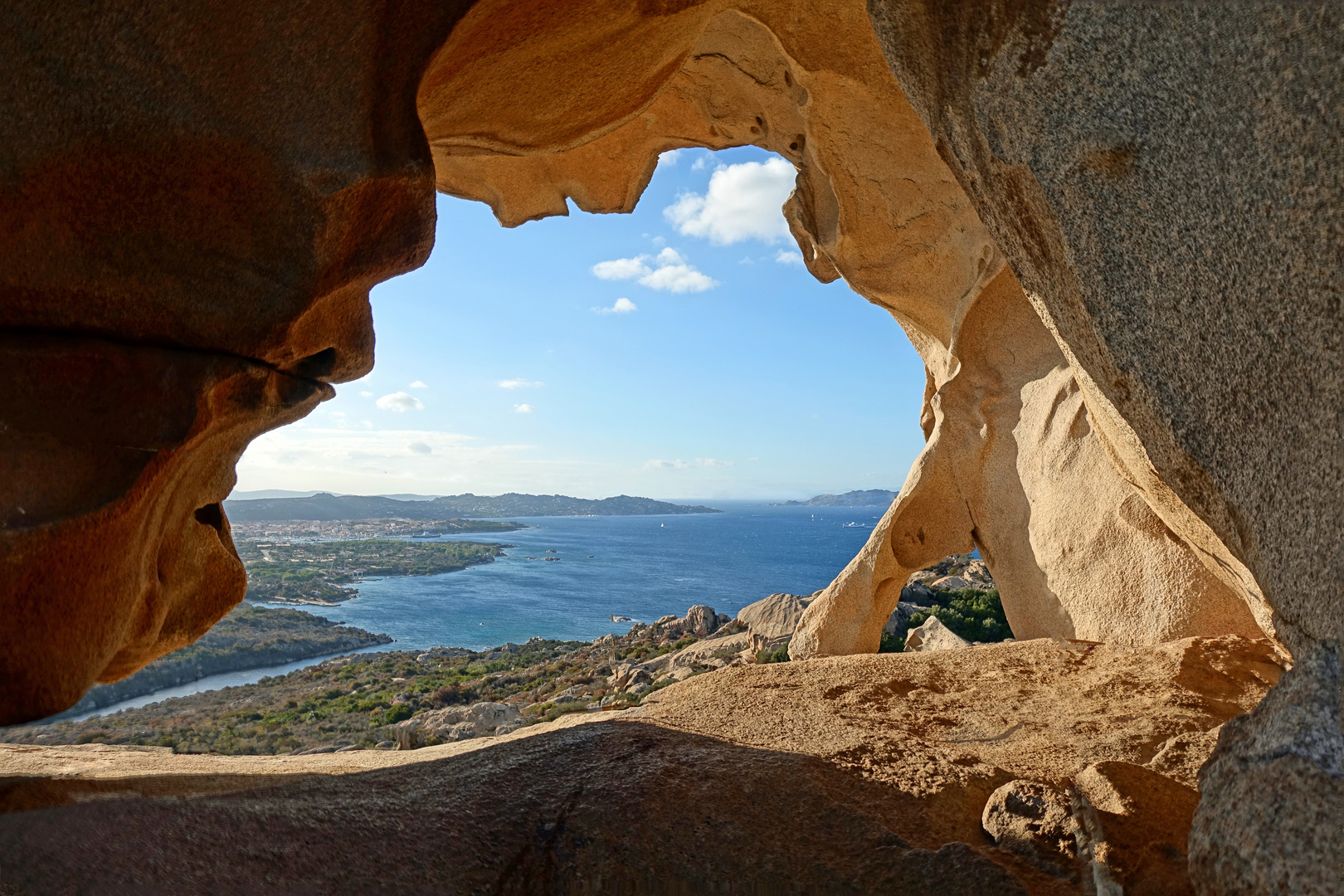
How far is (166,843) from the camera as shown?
263 centimetres

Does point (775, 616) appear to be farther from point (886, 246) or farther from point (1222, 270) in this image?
point (1222, 270)

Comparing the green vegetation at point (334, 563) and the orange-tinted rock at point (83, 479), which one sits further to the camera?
the green vegetation at point (334, 563)

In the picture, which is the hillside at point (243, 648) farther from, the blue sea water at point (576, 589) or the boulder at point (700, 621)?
the boulder at point (700, 621)

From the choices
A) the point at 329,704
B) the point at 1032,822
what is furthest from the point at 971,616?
the point at 1032,822

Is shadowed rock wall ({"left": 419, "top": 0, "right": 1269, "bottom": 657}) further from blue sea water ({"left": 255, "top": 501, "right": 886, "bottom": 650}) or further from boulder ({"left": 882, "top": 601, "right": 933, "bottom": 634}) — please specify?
blue sea water ({"left": 255, "top": 501, "right": 886, "bottom": 650})

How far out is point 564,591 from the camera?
64.8 metres

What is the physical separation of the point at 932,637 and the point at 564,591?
5519cm

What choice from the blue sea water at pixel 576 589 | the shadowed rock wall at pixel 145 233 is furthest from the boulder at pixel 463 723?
the blue sea water at pixel 576 589

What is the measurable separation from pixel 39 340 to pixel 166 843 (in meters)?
1.78

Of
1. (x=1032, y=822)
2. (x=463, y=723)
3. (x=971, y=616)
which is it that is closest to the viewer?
(x=1032, y=822)

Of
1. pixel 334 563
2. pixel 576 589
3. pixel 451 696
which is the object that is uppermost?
pixel 451 696

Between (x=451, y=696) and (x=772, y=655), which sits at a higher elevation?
(x=772, y=655)

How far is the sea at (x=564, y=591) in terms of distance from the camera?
1628 inches

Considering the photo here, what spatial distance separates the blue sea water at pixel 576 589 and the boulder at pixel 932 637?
2260 centimetres
